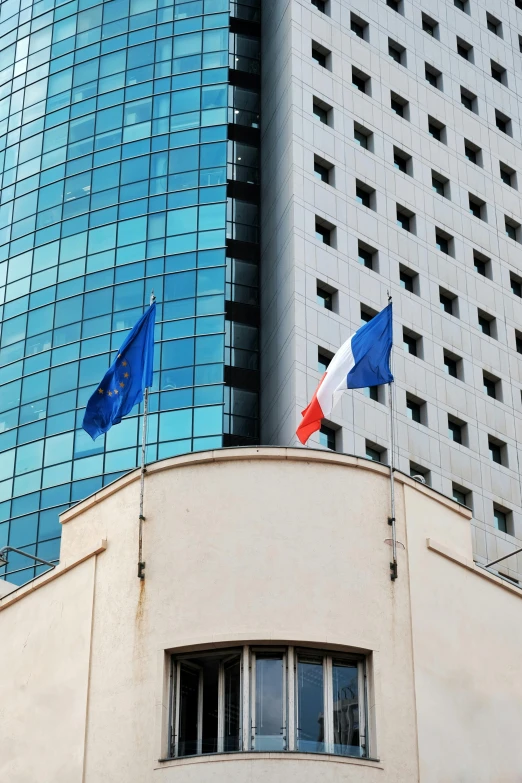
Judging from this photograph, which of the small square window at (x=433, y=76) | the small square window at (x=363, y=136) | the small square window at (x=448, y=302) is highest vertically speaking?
the small square window at (x=433, y=76)

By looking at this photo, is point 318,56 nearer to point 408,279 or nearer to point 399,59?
point 399,59

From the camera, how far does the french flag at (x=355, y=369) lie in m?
33.2

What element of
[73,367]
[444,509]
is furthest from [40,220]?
[444,509]

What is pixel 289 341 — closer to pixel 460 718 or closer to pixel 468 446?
pixel 468 446

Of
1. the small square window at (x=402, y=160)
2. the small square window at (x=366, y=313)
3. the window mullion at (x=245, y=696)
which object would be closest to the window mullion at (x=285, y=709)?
the window mullion at (x=245, y=696)

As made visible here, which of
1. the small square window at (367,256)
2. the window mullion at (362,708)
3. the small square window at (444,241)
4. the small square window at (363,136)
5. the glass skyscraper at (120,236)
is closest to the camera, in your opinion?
the window mullion at (362,708)

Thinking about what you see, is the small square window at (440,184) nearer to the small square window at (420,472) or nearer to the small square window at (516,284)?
the small square window at (516,284)

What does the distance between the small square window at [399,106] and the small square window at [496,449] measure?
55.0 feet

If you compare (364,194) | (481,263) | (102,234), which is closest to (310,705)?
(364,194)

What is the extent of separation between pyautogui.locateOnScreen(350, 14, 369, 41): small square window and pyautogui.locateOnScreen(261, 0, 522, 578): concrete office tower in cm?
11

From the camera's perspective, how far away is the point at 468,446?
65.4m

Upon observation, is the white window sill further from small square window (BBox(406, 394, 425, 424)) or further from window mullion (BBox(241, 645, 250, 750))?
small square window (BBox(406, 394, 425, 424))

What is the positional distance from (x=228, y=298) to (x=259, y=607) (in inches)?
1498

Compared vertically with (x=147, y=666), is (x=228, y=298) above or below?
above
